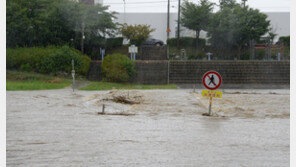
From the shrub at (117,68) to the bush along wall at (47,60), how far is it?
2077 mm

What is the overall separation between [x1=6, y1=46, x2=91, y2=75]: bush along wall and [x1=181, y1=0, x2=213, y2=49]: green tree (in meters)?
14.5

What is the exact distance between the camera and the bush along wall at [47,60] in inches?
1203

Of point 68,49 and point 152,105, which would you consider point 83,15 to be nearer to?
point 68,49

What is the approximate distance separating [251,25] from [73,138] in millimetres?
32696

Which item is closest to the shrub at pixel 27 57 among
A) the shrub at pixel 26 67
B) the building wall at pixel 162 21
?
the shrub at pixel 26 67

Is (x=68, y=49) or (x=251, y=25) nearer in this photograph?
(x=68, y=49)

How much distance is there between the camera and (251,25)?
3716cm

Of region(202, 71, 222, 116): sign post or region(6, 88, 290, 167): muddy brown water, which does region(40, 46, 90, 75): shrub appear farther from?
region(202, 71, 222, 116): sign post

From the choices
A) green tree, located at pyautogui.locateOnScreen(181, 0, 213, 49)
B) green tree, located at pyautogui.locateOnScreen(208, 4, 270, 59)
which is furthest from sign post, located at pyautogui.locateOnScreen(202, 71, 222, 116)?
green tree, located at pyautogui.locateOnScreen(181, 0, 213, 49)

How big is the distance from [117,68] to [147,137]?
2284cm

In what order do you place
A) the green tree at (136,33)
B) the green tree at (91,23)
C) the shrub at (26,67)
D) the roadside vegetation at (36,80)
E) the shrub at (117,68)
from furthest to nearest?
the green tree at (136,33)
the green tree at (91,23)
the shrub at (26,67)
the shrub at (117,68)
the roadside vegetation at (36,80)

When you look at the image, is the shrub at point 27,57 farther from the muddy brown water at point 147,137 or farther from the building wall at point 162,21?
the muddy brown water at point 147,137

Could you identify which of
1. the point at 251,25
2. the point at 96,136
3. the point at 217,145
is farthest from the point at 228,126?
the point at 251,25

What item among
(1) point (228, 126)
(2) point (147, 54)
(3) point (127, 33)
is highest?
(3) point (127, 33)
